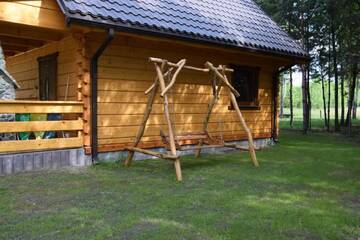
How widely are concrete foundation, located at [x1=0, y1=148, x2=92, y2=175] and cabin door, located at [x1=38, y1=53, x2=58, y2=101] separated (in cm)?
186

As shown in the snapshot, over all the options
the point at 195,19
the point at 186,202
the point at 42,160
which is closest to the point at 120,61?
the point at 195,19

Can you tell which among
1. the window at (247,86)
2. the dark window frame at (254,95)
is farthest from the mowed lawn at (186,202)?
the window at (247,86)

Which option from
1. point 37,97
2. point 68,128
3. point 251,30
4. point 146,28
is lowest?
point 68,128

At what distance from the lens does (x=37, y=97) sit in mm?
8930

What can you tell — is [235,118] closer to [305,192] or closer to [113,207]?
[305,192]

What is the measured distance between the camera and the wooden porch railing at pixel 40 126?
5.94 metres

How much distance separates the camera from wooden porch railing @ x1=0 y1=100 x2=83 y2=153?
5.94 m

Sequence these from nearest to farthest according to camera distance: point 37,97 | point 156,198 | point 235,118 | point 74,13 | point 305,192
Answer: point 156,198
point 305,192
point 74,13
point 37,97
point 235,118

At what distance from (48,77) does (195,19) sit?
3.38 m

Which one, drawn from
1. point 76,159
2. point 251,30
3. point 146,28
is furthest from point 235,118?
point 76,159

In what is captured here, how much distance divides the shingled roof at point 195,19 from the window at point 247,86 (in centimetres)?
89

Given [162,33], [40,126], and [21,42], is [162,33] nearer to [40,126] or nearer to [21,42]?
[40,126]

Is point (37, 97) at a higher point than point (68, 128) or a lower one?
higher

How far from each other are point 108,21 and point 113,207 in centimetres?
337
